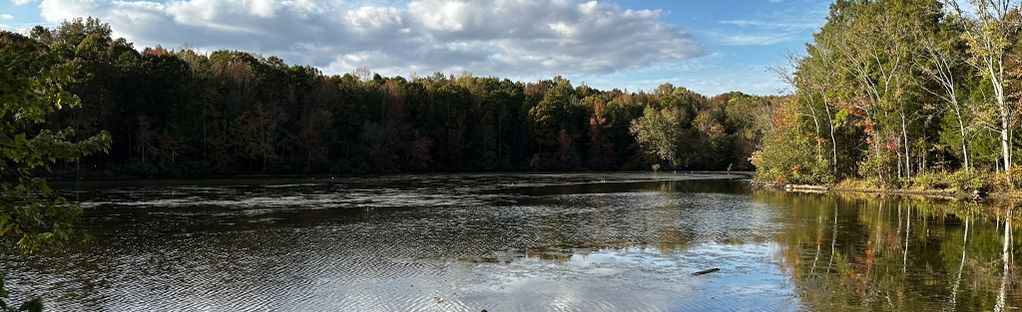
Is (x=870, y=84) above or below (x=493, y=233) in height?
above

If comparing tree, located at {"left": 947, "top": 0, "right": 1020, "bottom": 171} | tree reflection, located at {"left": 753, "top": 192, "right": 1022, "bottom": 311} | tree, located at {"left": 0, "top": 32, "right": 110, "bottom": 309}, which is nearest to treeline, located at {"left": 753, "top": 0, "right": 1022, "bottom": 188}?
tree, located at {"left": 947, "top": 0, "right": 1020, "bottom": 171}

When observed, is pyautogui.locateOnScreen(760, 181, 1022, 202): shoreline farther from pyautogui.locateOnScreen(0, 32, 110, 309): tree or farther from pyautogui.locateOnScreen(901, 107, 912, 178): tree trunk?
pyautogui.locateOnScreen(0, 32, 110, 309): tree

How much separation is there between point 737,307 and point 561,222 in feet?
37.6

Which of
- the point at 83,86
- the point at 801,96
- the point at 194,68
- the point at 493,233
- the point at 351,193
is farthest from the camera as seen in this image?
the point at 194,68

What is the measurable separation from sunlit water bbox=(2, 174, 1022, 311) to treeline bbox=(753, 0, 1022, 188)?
717 centimetres

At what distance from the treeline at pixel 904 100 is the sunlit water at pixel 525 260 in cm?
717

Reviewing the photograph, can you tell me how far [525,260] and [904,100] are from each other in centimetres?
2957

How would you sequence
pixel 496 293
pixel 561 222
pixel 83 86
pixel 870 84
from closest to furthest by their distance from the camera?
pixel 496 293 < pixel 561 222 < pixel 870 84 < pixel 83 86

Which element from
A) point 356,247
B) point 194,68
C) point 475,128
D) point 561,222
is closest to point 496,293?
point 356,247

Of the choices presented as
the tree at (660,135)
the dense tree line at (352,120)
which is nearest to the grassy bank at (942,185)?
the dense tree line at (352,120)

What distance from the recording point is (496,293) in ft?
35.2

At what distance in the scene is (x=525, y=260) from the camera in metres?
13.8

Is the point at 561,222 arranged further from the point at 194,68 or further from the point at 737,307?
the point at 194,68

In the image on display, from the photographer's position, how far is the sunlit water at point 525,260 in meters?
10.2
